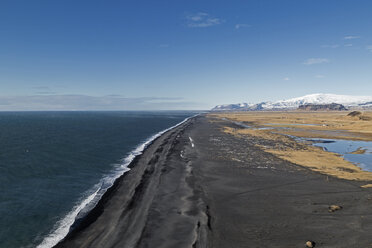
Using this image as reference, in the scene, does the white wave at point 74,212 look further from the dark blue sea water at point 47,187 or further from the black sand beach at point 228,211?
the black sand beach at point 228,211

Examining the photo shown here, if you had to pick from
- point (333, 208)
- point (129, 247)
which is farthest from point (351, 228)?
point (129, 247)

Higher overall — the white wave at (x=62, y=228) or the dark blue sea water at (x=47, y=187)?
the dark blue sea water at (x=47, y=187)

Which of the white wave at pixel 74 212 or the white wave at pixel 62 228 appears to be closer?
the white wave at pixel 62 228

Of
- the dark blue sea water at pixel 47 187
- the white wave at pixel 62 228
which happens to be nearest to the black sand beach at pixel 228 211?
the white wave at pixel 62 228

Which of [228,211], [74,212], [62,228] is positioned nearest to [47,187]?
[74,212]

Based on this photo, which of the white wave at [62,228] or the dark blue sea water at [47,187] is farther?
the dark blue sea water at [47,187]

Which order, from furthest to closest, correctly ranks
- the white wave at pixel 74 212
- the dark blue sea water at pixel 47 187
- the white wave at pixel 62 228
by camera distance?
1. the dark blue sea water at pixel 47 187
2. the white wave at pixel 74 212
3. the white wave at pixel 62 228

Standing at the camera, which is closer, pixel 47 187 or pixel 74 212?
pixel 74 212

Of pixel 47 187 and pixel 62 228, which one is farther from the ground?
pixel 47 187

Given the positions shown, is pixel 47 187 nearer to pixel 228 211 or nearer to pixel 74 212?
pixel 74 212

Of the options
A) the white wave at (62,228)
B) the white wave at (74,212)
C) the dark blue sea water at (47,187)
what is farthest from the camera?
the dark blue sea water at (47,187)
